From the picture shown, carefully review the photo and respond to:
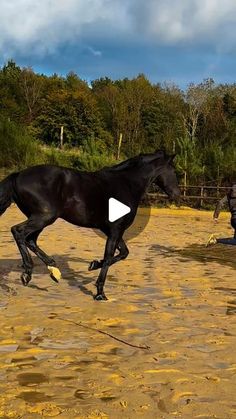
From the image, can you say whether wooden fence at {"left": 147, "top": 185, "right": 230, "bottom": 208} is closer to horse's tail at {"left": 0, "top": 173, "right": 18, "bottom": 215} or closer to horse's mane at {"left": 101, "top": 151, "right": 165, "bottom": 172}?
horse's mane at {"left": 101, "top": 151, "right": 165, "bottom": 172}

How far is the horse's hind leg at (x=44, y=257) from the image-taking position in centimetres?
641

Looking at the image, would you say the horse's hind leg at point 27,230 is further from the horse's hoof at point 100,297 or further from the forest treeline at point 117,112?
the forest treeline at point 117,112

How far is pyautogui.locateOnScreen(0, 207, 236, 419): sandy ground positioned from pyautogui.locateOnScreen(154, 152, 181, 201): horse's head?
51.4 inches

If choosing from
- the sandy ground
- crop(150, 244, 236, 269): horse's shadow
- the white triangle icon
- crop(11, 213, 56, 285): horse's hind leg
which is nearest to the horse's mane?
the white triangle icon

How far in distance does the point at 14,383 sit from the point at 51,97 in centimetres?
5092

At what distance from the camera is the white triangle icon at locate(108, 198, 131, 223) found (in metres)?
6.37

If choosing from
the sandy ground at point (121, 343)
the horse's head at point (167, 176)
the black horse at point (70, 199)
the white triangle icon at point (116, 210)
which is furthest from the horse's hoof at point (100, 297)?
the horse's head at point (167, 176)

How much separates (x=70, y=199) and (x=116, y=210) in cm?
59

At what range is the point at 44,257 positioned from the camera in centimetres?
652

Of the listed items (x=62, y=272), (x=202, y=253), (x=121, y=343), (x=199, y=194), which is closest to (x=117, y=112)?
(x=199, y=194)

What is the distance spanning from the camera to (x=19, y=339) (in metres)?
4.52

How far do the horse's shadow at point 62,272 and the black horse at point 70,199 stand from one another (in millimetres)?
376

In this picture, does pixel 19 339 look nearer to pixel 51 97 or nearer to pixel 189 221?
pixel 189 221

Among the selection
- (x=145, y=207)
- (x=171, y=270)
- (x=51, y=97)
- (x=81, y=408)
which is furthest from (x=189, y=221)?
(x=51, y=97)
